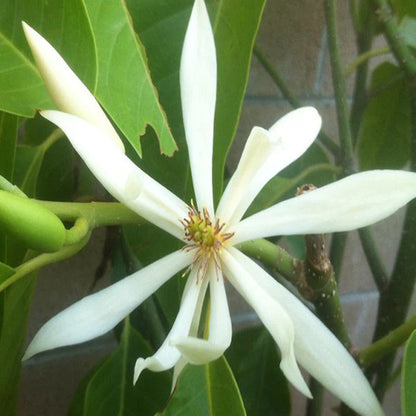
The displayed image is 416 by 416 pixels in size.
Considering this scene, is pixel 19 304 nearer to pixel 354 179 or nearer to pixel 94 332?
pixel 94 332

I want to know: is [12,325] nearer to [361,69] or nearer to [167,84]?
[167,84]

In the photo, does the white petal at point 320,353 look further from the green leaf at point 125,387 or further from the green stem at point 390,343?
the green leaf at point 125,387

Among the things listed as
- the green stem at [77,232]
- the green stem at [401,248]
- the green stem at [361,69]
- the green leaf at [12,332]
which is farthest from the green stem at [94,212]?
the green stem at [361,69]

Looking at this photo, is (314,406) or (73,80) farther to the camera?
(314,406)

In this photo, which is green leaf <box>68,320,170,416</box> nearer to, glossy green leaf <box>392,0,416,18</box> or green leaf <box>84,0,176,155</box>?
green leaf <box>84,0,176,155</box>

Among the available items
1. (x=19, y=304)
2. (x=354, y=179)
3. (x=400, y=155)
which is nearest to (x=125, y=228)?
(x=19, y=304)

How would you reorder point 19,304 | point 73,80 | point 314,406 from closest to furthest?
point 73,80 → point 19,304 → point 314,406
